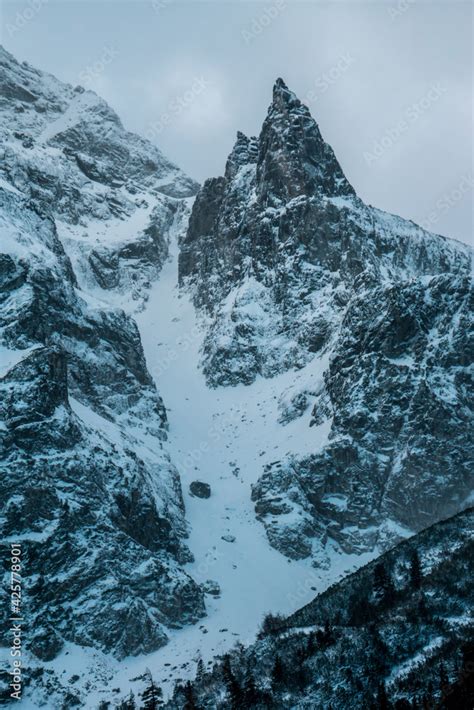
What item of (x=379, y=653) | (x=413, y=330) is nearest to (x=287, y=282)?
(x=413, y=330)

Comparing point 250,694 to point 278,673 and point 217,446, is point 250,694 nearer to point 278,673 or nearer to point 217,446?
point 278,673

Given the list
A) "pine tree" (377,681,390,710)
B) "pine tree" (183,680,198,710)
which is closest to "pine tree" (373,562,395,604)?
"pine tree" (377,681,390,710)

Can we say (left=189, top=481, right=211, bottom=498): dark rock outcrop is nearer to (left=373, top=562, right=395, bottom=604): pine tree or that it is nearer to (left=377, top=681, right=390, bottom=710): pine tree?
(left=373, top=562, right=395, bottom=604): pine tree

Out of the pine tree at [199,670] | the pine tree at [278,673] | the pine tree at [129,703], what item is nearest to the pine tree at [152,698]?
the pine tree at [129,703]

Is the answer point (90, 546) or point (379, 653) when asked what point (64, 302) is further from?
point (379, 653)

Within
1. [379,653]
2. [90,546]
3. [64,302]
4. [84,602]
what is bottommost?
[379,653]

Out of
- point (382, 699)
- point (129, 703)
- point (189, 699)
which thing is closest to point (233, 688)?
point (189, 699)

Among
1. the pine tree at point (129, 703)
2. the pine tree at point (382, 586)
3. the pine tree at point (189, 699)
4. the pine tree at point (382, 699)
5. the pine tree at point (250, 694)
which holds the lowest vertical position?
the pine tree at point (382, 699)

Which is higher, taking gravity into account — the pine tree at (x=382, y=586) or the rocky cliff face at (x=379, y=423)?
the rocky cliff face at (x=379, y=423)

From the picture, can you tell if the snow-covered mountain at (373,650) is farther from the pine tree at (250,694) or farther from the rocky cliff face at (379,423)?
the rocky cliff face at (379,423)
